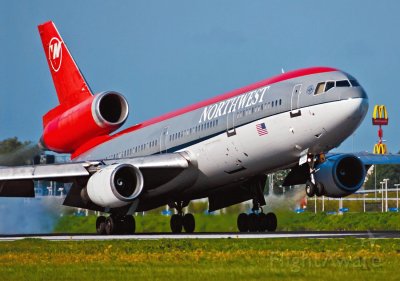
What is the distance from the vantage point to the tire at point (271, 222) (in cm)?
4006

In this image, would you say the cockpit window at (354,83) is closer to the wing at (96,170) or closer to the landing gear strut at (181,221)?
the wing at (96,170)

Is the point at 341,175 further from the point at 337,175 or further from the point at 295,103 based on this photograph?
the point at 295,103

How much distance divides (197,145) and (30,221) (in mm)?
10136

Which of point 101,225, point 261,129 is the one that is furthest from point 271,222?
point 101,225

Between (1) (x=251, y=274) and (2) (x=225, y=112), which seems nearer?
(1) (x=251, y=274)

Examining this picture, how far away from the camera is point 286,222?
4188 centimetres

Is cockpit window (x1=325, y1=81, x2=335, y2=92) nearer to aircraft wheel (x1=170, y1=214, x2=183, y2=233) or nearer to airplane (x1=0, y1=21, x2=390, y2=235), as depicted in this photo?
airplane (x1=0, y1=21, x2=390, y2=235)

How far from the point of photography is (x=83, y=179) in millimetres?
39938

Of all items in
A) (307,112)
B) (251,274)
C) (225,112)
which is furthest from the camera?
(225,112)

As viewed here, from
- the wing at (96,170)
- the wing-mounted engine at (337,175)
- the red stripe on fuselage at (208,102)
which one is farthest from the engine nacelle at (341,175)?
the wing at (96,170)

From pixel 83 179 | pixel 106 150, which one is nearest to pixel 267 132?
pixel 83 179

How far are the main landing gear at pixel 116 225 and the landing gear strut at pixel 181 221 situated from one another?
2686 mm

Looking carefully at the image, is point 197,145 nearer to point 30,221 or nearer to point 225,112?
point 225,112

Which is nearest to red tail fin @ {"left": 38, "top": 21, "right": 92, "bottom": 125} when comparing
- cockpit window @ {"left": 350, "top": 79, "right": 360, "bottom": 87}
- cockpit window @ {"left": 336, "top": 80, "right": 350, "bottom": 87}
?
cockpit window @ {"left": 336, "top": 80, "right": 350, "bottom": 87}
